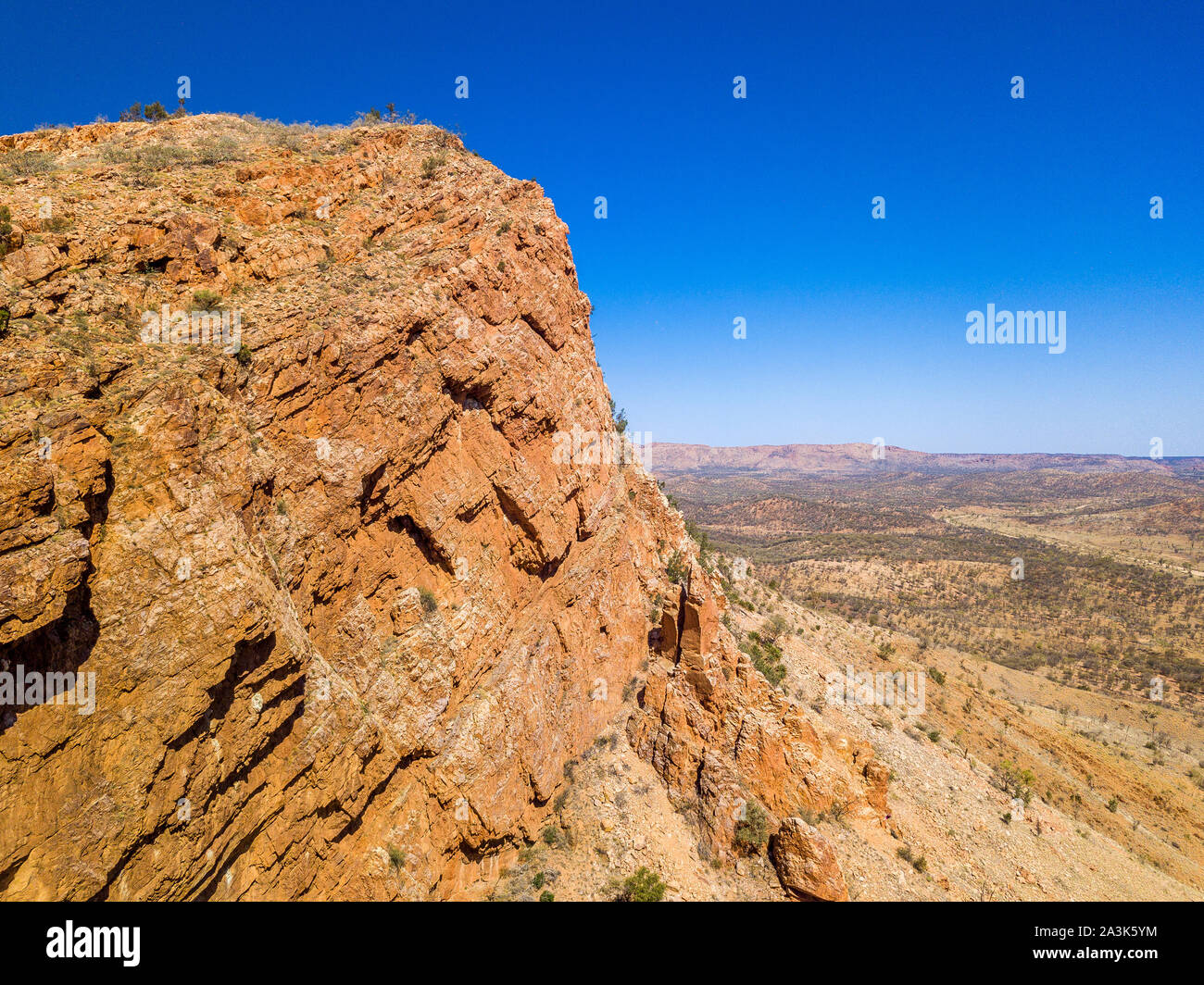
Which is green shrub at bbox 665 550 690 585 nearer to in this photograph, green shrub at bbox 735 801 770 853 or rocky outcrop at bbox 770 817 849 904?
green shrub at bbox 735 801 770 853

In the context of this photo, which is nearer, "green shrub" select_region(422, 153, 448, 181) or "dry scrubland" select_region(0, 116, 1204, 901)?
"dry scrubland" select_region(0, 116, 1204, 901)

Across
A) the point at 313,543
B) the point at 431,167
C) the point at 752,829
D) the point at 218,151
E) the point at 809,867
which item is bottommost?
the point at 809,867

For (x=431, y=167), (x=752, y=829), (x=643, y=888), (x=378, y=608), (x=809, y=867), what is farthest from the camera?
(x=431, y=167)

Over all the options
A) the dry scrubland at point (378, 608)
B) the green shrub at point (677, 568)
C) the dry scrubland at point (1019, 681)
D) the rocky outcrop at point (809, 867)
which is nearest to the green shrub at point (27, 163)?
the dry scrubland at point (378, 608)

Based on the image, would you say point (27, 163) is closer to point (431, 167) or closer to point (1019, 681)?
point (431, 167)

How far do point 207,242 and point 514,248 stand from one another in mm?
9060

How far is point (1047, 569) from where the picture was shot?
76938mm

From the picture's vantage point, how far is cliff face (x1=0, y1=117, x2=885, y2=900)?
25.5 feet

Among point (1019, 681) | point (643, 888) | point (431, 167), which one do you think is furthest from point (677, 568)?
point (1019, 681)

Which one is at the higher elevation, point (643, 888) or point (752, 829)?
point (752, 829)

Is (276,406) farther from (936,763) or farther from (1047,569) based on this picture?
(1047,569)

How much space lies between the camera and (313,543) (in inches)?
472

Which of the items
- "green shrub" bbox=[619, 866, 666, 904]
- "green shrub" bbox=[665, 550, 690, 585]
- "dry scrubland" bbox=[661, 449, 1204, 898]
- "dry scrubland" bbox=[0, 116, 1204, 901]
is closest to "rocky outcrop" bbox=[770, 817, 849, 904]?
"dry scrubland" bbox=[0, 116, 1204, 901]

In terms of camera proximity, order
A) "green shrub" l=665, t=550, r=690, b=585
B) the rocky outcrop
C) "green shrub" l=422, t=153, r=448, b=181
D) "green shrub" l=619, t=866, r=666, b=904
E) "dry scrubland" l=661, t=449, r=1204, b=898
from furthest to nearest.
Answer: "green shrub" l=665, t=550, r=690, b=585, "dry scrubland" l=661, t=449, r=1204, b=898, "green shrub" l=422, t=153, r=448, b=181, the rocky outcrop, "green shrub" l=619, t=866, r=666, b=904
